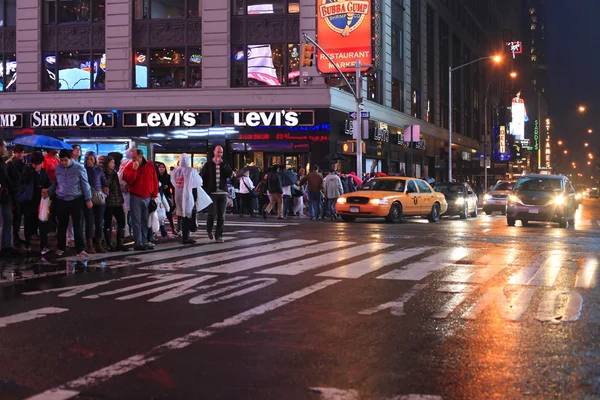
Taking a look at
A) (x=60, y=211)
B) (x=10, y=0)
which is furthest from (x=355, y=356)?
(x=10, y=0)

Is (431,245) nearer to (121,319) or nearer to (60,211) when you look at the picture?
(60,211)

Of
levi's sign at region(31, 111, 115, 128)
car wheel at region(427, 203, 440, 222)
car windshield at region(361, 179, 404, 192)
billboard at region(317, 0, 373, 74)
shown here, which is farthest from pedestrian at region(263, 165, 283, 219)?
levi's sign at region(31, 111, 115, 128)

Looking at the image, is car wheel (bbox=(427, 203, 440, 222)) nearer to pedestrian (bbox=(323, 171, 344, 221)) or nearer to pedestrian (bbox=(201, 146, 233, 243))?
pedestrian (bbox=(323, 171, 344, 221))

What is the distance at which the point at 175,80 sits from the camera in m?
33.2

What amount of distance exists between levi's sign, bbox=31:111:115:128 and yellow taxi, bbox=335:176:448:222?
53.2 ft

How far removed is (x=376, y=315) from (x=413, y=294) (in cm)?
134

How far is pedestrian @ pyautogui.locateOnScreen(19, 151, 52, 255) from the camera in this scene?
11953 mm

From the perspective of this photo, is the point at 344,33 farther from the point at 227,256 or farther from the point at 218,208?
the point at 227,256

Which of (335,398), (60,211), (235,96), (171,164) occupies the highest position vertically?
(235,96)

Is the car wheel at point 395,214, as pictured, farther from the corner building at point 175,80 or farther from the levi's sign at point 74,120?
the levi's sign at point 74,120

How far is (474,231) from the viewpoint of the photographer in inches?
719

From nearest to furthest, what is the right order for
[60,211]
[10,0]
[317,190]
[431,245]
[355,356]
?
[355,356] < [60,211] < [431,245] < [317,190] < [10,0]

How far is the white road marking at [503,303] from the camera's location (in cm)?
691

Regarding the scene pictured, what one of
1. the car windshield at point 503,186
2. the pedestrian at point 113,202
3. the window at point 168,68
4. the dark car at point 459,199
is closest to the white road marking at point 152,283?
the pedestrian at point 113,202
